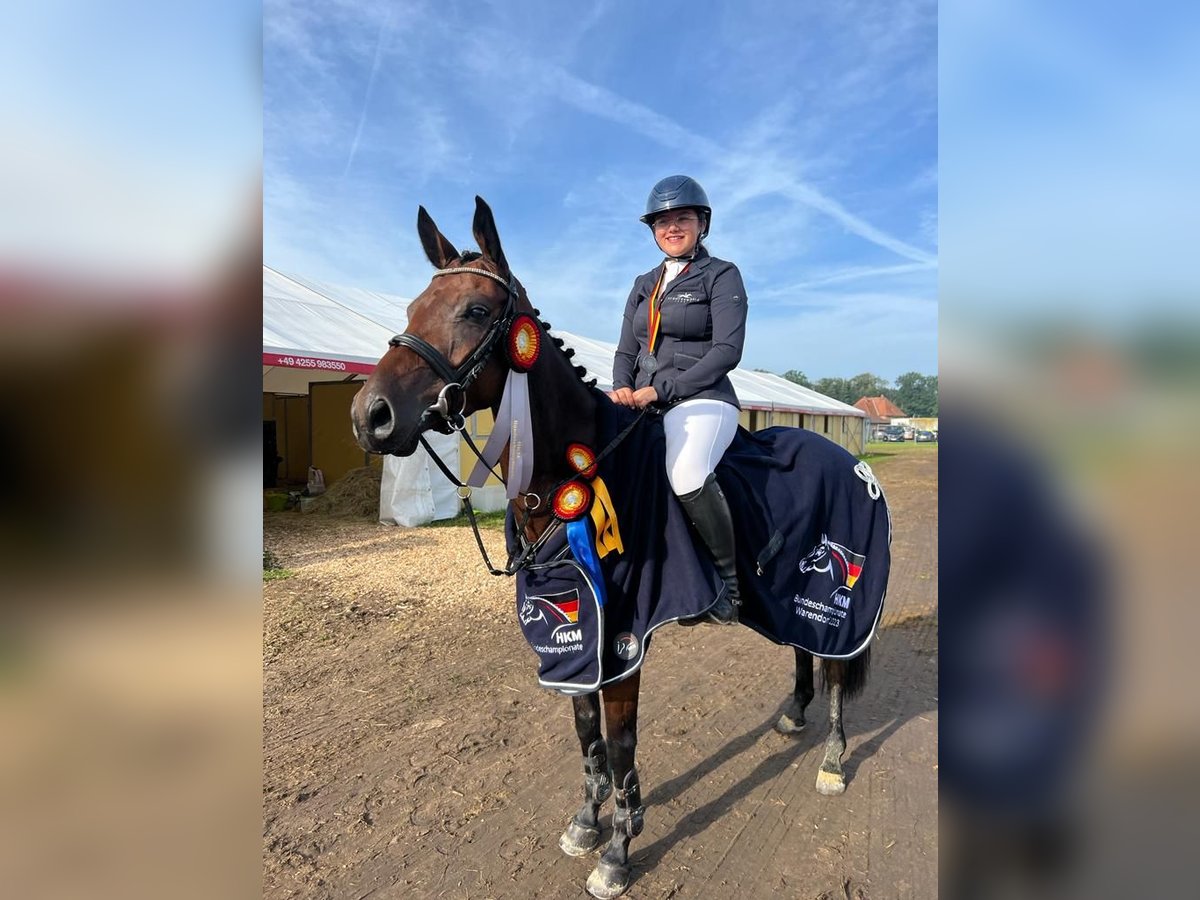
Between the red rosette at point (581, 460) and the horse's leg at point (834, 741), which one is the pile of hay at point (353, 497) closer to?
the horse's leg at point (834, 741)

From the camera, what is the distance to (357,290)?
1819 cm

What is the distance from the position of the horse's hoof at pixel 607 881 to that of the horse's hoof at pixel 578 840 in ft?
0.53

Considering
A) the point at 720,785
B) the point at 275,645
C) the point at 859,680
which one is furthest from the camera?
the point at 275,645

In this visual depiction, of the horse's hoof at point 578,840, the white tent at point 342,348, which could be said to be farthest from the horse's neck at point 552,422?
the white tent at point 342,348

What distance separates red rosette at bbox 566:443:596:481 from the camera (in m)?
2.60

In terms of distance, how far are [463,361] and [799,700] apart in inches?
121

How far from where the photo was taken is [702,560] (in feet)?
9.43

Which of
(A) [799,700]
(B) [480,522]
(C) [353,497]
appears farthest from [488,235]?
(C) [353,497]

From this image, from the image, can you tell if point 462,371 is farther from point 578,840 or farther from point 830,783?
point 830,783

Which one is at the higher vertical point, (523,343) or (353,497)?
(523,343)

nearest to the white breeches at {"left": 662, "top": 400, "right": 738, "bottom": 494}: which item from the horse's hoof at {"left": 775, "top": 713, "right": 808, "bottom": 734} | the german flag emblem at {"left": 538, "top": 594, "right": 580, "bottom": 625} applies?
the german flag emblem at {"left": 538, "top": 594, "right": 580, "bottom": 625}
